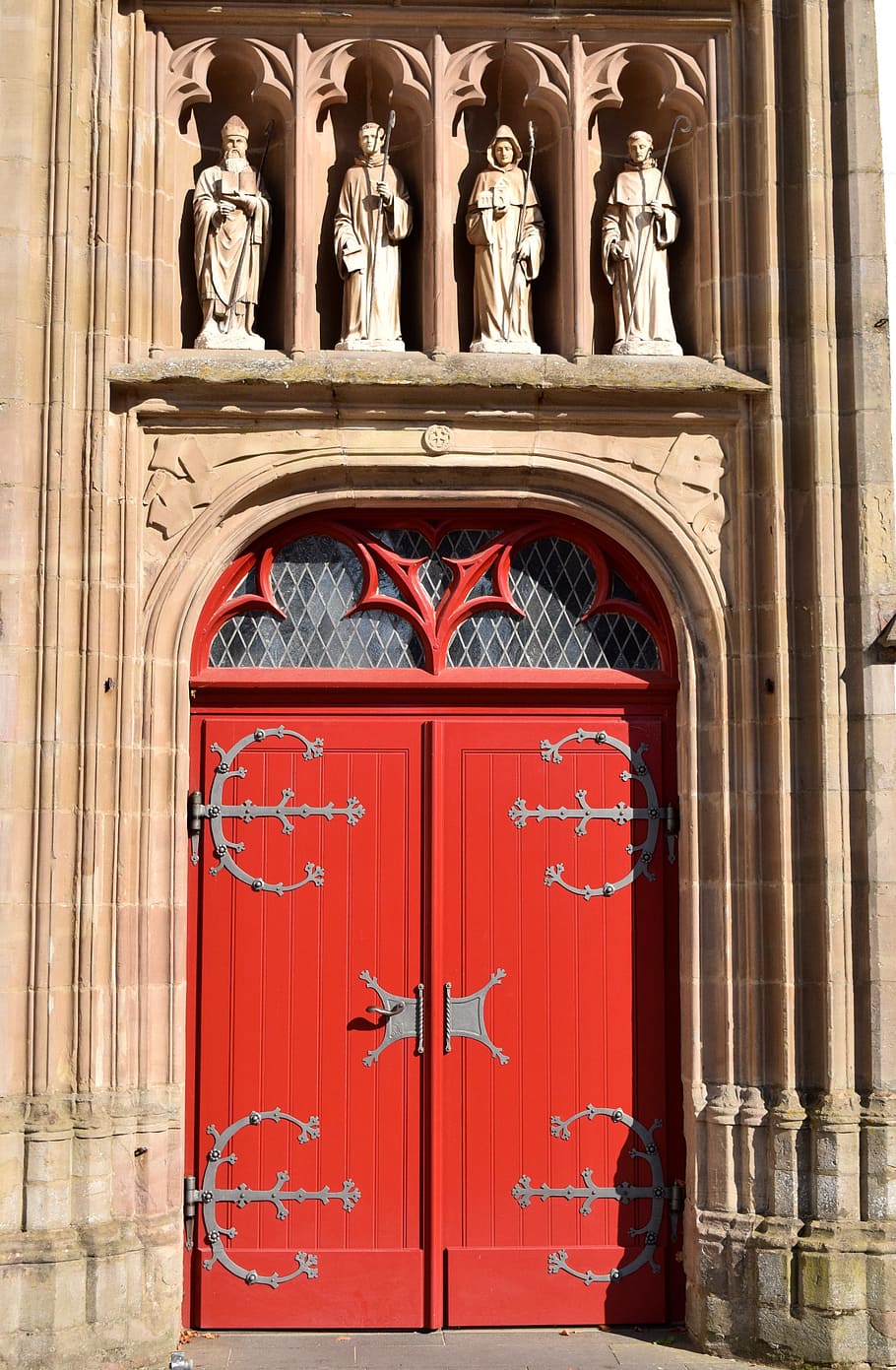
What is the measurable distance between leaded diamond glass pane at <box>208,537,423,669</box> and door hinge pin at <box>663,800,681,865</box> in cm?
131

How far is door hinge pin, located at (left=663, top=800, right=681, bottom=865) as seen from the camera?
6.91m

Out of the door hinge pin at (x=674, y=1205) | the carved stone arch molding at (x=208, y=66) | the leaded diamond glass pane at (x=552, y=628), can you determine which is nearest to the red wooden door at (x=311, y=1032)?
the leaded diamond glass pane at (x=552, y=628)

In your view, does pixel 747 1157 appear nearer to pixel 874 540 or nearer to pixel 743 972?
pixel 743 972

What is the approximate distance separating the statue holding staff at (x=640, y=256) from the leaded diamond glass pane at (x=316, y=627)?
1598mm

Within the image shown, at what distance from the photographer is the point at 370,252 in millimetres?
6969

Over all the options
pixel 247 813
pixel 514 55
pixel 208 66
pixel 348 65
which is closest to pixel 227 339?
pixel 208 66

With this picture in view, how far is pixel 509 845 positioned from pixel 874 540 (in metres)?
2.07

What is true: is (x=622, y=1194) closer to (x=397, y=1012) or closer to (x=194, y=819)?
(x=397, y=1012)

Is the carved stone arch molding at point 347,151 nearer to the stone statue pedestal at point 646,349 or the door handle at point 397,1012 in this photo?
the stone statue pedestal at point 646,349

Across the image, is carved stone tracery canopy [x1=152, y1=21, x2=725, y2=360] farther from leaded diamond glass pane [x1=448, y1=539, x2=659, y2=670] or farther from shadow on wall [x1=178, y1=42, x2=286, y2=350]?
leaded diamond glass pane [x1=448, y1=539, x2=659, y2=670]

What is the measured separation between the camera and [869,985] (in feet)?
21.0

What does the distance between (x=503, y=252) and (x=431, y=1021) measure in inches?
136

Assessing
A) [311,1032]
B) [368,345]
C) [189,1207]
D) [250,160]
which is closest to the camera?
[189,1207]

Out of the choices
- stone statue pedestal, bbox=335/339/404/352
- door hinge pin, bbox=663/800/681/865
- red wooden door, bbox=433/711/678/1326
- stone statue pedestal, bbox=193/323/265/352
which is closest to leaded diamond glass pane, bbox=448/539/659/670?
red wooden door, bbox=433/711/678/1326
